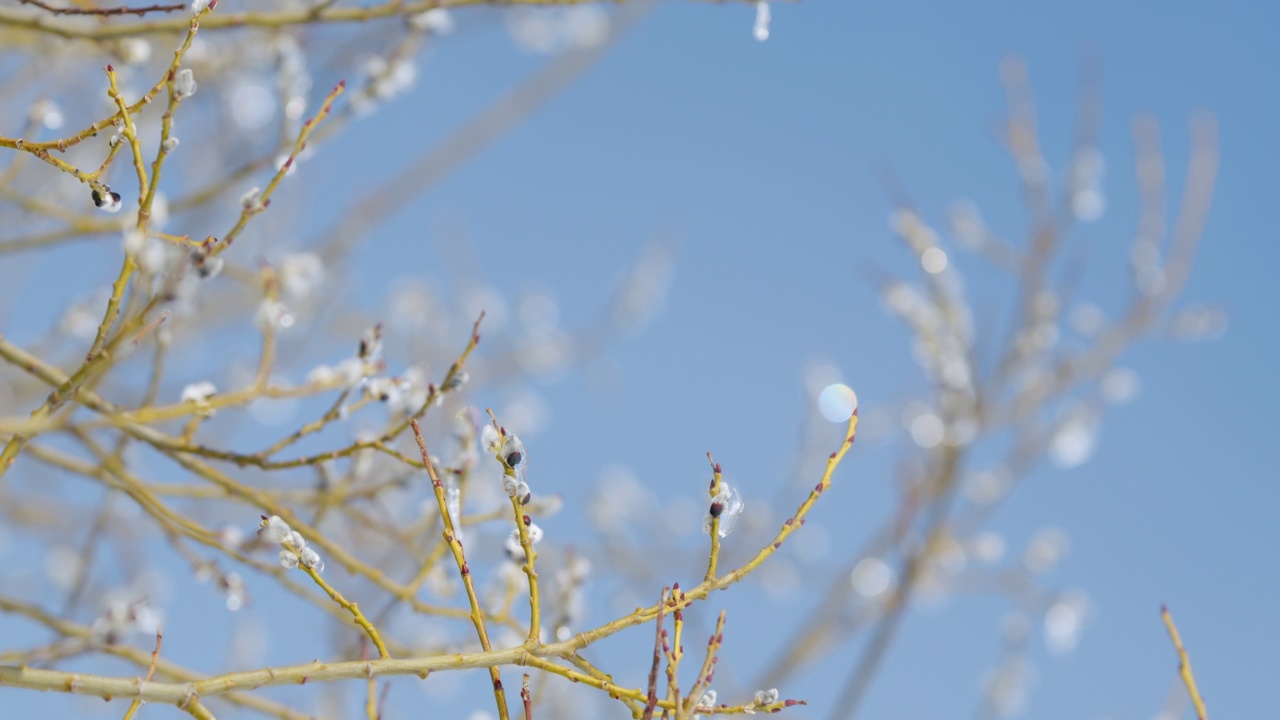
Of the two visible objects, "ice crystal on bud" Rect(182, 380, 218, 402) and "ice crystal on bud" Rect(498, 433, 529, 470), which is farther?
"ice crystal on bud" Rect(182, 380, 218, 402)

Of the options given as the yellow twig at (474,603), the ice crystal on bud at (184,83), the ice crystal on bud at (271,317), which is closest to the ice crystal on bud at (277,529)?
the yellow twig at (474,603)

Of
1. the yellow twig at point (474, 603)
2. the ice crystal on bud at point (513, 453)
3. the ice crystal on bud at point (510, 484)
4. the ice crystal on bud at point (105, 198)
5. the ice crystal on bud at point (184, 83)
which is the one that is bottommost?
the yellow twig at point (474, 603)

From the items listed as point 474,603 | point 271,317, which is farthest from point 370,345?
point 474,603

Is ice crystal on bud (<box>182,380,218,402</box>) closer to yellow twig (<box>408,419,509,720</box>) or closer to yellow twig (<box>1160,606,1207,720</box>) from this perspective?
yellow twig (<box>408,419,509,720</box>)

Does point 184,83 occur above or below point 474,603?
above

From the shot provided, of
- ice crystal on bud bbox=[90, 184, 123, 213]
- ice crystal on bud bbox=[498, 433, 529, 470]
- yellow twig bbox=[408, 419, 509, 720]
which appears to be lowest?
yellow twig bbox=[408, 419, 509, 720]

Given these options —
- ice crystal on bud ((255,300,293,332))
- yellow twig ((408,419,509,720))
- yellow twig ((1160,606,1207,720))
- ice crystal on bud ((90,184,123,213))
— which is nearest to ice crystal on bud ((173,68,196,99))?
ice crystal on bud ((90,184,123,213))

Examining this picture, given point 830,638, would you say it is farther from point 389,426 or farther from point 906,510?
point 389,426

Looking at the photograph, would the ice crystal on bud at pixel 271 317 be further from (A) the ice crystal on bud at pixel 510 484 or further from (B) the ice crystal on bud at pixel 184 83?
(A) the ice crystal on bud at pixel 510 484

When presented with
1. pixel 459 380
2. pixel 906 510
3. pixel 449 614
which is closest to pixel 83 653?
pixel 449 614

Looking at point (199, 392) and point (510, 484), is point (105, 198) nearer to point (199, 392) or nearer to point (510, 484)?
point (199, 392)

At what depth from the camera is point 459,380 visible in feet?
5.98

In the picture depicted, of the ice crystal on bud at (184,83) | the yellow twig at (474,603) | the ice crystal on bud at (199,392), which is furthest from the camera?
the ice crystal on bud at (199,392)

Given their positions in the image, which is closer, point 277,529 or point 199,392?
point 277,529
